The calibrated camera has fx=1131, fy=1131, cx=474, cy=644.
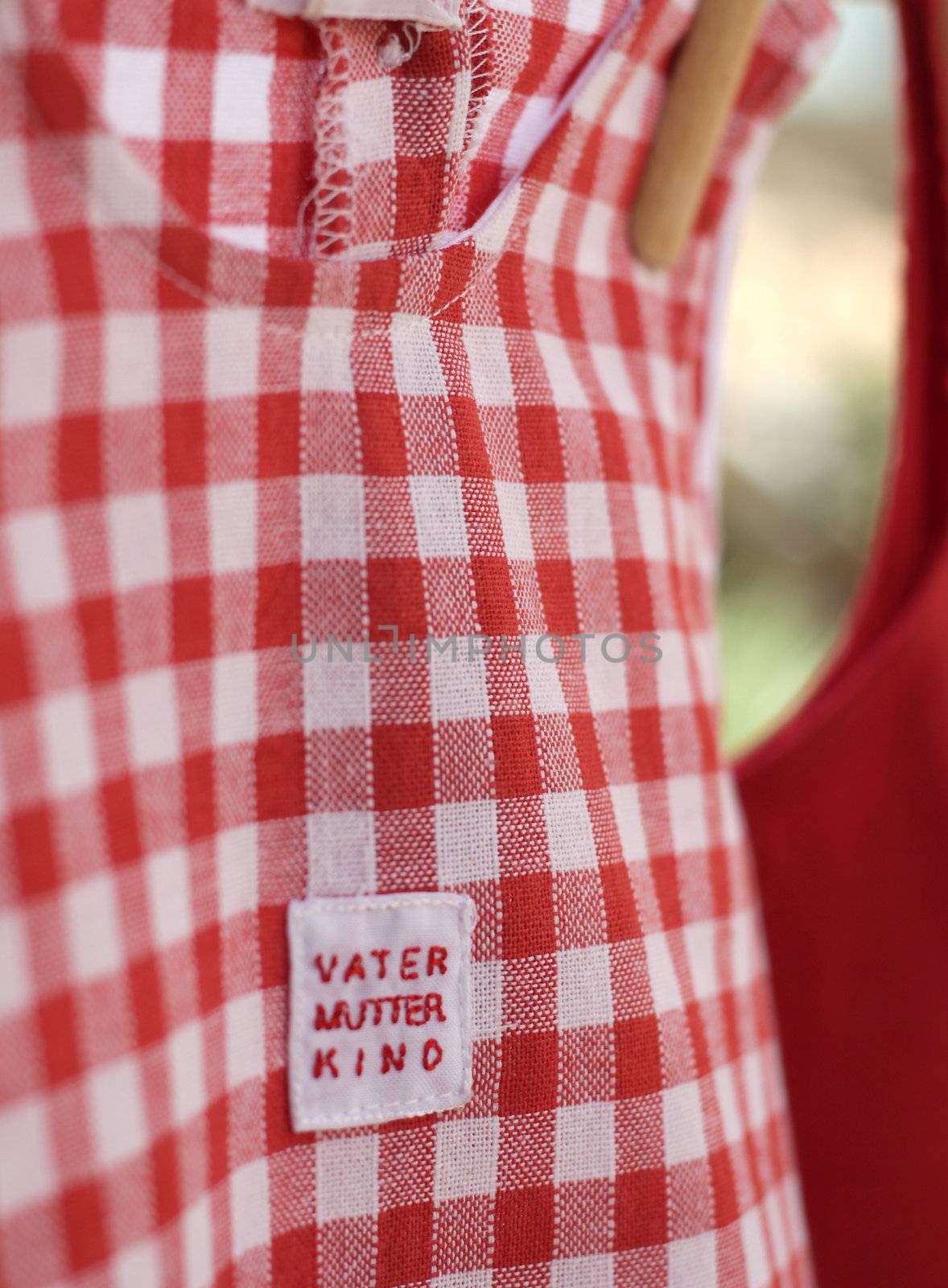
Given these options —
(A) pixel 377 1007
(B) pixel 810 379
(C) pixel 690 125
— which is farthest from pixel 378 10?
(B) pixel 810 379

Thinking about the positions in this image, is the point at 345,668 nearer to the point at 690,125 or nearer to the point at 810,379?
the point at 690,125

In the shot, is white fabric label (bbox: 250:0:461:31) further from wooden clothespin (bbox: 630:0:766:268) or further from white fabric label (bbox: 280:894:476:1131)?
white fabric label (bbox: 280:894:476:1131)

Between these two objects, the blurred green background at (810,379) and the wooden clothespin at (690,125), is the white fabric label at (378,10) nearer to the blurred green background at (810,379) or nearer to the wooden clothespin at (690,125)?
the wooden clothespin at (690,125)

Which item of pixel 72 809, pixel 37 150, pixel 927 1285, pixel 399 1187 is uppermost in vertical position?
pixel 37 150

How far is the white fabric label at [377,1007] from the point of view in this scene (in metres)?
0.28

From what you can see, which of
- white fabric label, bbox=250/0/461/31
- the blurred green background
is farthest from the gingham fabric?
the blurred green background

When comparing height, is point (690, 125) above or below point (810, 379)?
below

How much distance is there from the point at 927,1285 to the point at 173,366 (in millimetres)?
444

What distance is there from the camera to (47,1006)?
229 mm

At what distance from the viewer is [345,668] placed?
28 cm

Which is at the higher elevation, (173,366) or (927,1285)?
(173,366)

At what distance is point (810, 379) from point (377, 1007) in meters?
1.09

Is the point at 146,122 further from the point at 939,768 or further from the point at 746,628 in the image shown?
the point at 746,628

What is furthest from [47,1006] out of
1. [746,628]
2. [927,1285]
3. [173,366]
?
[746,628]
